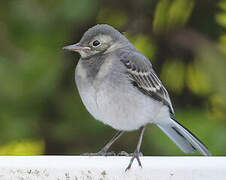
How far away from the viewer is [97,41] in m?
2.99

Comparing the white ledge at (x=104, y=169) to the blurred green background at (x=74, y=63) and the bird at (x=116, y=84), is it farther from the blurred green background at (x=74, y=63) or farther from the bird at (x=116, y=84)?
the blurred green background at (x=74, y=63)

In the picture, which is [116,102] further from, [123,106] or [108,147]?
[108,147]

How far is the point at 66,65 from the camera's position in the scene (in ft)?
12.4

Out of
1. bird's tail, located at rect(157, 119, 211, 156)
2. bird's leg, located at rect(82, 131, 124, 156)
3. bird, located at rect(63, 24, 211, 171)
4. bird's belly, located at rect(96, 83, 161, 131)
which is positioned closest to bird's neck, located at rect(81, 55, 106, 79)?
bird, located at rect(63, 24, 211, 171)

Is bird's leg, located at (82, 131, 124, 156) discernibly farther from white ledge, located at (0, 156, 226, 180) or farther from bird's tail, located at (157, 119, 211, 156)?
white ledge, located at (0, 156, 226, 180)

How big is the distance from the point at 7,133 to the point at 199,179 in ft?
5.17

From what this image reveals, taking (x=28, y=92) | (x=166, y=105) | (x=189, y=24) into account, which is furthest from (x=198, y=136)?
(x=28, y=92)

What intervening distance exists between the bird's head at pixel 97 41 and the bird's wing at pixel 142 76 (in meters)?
0.09

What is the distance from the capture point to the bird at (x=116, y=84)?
9.36 ft

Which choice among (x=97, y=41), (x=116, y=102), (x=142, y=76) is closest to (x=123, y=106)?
(x=116, y=102)

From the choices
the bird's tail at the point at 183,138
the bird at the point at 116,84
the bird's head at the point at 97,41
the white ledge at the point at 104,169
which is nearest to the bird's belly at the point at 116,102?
the bird at the point at 116,84

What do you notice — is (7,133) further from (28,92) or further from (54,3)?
(54,3)

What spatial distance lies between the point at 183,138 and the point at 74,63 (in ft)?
3.10

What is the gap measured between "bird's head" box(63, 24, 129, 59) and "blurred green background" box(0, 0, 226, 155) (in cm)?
55
